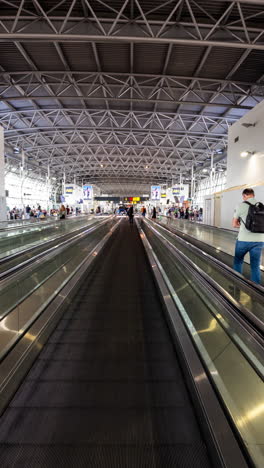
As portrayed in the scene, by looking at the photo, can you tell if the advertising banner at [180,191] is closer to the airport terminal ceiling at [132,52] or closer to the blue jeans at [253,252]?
the airport terminal ceiling at [132,52]

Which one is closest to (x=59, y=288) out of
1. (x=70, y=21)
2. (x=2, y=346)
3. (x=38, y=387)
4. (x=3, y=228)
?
(x=2, y=346)

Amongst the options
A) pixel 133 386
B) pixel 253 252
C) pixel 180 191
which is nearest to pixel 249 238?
pixel 253 252

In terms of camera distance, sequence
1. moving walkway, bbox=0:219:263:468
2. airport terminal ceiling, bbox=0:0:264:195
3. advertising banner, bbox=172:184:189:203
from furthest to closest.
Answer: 1. advertising banner, bbox=172:184:189:203
2. airport terminal ceiling, bbox=0:0:264:195
3. moving walkway, bbox=0:219:263:468

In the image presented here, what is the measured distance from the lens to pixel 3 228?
41.5 feet

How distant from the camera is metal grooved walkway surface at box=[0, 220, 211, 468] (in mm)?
2014

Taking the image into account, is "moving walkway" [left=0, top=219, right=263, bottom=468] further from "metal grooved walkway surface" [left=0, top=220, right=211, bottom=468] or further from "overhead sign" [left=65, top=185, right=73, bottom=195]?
"overhead sign" [left=65, top=185, right=73, bottom=195]

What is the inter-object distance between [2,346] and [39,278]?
2.39 meters

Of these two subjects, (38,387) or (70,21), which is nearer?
(38,387)

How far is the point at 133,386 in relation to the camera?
2.87 metres

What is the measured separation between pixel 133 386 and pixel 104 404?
41 cm

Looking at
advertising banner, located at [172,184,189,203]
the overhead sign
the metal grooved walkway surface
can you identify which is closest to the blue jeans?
the metal grooved walkway surface

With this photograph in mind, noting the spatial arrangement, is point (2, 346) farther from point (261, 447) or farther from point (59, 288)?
point (261, 447)

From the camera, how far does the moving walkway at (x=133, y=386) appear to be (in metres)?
2.01

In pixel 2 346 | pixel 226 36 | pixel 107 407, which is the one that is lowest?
pixel 107 407
